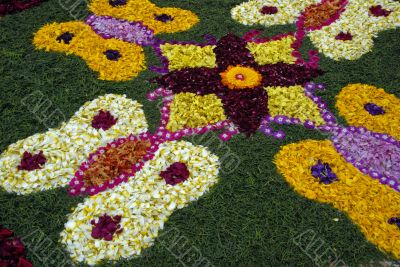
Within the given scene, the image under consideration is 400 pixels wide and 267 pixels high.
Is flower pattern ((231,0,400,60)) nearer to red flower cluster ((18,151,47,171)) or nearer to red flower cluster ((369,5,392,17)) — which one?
red flower cluster ((369,5,392,17))

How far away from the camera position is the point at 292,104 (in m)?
6.38

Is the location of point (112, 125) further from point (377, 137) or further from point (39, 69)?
point (377, 137)

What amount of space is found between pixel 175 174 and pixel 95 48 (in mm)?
3402

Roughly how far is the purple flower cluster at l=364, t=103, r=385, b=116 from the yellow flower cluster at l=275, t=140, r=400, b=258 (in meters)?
1.15

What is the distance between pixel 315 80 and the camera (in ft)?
22.9

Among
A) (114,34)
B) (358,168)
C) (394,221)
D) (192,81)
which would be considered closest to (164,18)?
(114,34)

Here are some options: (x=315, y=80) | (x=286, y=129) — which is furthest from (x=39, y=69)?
(x=315, y=80)

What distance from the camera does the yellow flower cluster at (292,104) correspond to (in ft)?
20.5

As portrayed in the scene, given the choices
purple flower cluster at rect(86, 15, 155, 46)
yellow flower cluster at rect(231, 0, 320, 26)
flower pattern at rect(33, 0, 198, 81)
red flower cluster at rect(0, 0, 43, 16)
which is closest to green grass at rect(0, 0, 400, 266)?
flower pattern at rect(33, 0, 198, 81)

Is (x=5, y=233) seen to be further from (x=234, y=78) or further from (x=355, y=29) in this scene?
(x=355, y=29)

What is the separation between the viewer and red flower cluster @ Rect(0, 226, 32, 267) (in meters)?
4.27

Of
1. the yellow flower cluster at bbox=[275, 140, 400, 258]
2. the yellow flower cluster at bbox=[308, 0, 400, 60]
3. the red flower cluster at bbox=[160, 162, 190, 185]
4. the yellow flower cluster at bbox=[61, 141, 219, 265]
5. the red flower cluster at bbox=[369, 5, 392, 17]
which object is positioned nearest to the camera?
the yellow flower cluster at bbox=[61, 141, 219, 265]

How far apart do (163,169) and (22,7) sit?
5660 millimetres

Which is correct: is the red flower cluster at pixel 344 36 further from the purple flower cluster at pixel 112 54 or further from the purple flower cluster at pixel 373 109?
the purple flower cluster at pixel 112 54
